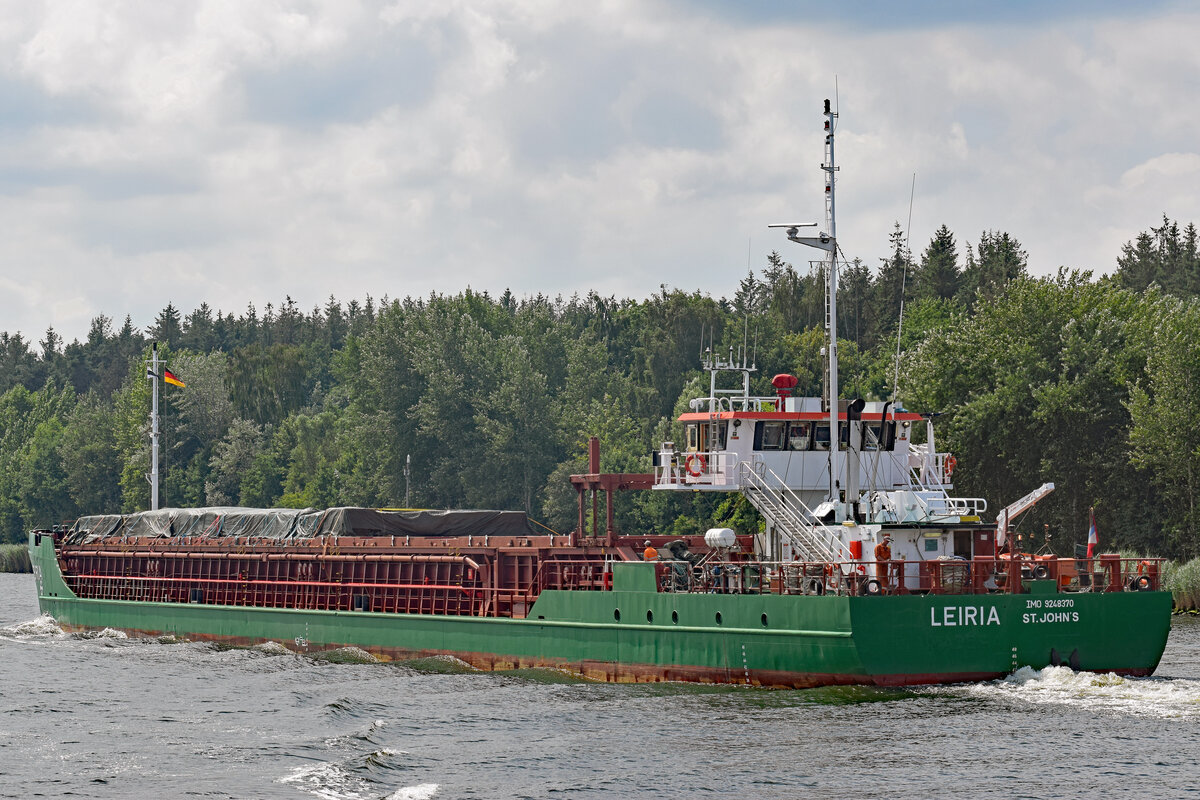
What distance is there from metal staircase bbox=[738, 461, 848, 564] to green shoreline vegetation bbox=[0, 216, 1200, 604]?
7494 mm

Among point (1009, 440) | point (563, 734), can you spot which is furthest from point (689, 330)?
point (563, 734)

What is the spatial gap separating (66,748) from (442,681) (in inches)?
385

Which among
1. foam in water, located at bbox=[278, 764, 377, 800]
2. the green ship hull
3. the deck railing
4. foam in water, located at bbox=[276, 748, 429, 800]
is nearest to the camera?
foam in water, located at bbox=[276, 748, 429, 800]

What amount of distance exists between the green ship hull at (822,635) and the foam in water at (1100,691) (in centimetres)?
32

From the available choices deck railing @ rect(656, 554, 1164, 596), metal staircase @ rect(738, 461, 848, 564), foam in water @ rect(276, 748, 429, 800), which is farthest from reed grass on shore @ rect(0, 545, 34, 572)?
foam in water @ rect(276, 748, 429, 800)

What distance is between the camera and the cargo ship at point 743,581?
2828 centimetres

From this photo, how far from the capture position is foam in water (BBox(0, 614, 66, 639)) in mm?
50125

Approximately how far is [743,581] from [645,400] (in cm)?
6616

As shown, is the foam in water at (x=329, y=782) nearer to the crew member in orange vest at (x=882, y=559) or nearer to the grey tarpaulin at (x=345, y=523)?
the crew member in orange vest at (x=882, y=559)

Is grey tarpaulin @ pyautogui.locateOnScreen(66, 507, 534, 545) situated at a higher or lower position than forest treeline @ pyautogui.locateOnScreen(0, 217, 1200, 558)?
lower

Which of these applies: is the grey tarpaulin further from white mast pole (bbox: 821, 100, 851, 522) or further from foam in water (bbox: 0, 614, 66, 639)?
white mast pole (bbox: 821, 100, 851, 522)

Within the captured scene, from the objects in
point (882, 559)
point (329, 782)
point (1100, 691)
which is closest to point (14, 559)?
point (882, 559)

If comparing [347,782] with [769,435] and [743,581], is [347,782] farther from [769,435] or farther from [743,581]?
[769,435]

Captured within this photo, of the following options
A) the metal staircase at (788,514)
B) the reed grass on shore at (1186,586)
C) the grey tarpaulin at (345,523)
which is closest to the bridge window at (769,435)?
the metal staircase at (788,514)
